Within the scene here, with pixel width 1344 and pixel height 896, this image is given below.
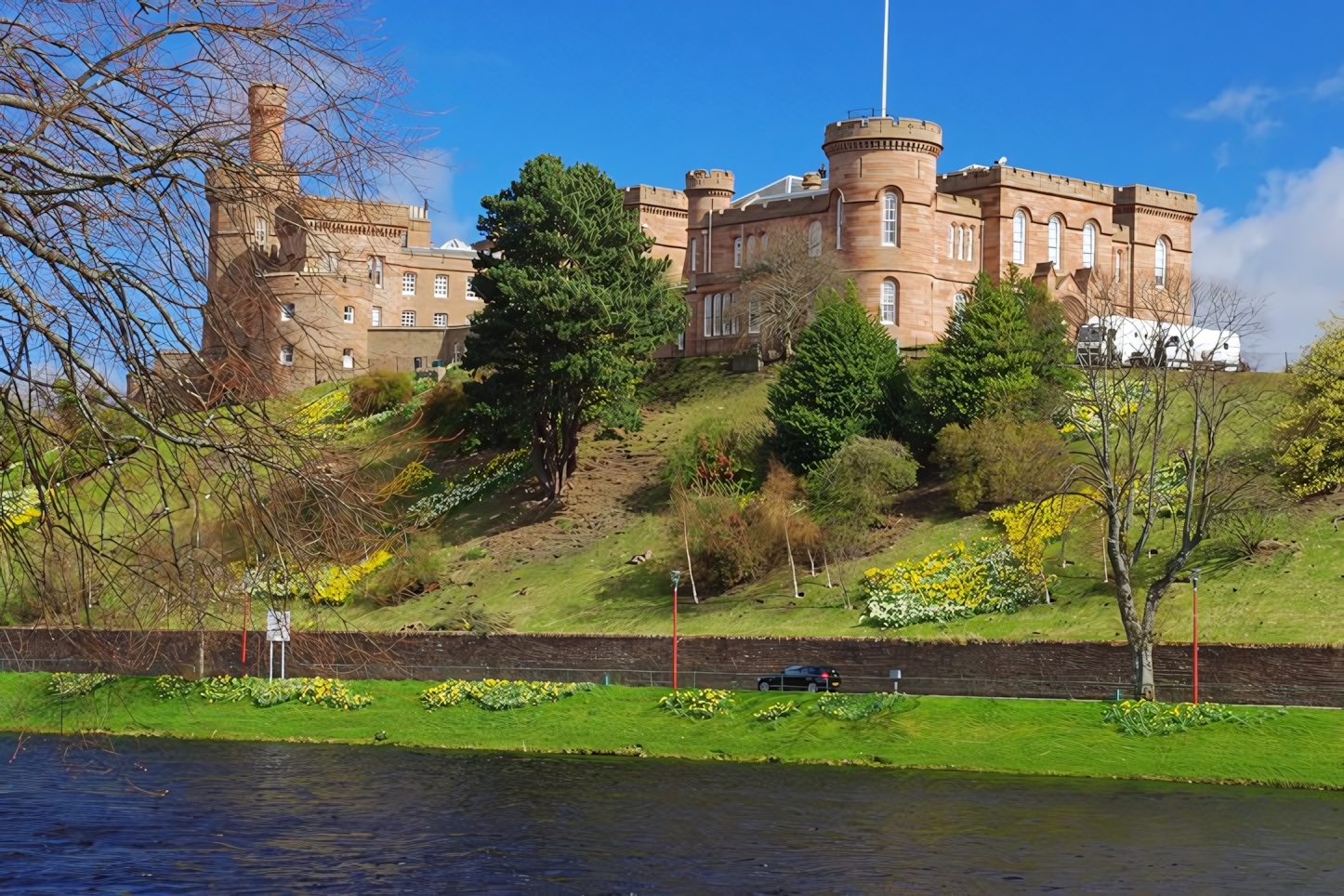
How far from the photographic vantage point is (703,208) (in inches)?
3132

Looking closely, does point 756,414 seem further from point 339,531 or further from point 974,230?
point 339,531

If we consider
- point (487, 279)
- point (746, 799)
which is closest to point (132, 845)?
point (746, 799)

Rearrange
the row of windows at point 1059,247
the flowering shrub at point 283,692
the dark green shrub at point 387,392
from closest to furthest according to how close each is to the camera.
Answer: the flowering shrub at point 283,692
the dark green shrub at point 387,392
the row of windows at point 1059,247

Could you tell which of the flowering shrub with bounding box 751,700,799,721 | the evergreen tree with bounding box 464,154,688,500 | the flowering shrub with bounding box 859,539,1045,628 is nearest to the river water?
the flowering shrub with bounding box 751,700,799,721

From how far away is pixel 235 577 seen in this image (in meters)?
8.77

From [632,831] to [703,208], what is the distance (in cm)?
5792

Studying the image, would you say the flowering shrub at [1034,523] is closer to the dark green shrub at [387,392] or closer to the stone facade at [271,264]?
the dark green shrub at [387,392]

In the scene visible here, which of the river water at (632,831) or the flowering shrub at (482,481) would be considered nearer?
the river water at (632,831)

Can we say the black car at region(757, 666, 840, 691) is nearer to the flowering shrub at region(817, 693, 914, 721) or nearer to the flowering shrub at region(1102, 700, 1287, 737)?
the flowering shrub at region(817, 693, 914, 721)

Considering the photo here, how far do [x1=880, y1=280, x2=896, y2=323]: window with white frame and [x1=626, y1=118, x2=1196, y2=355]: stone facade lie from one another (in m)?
0.04

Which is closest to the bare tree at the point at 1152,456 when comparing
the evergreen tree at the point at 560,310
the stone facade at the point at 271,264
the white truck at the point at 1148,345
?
the white truck at the point at 1148,345

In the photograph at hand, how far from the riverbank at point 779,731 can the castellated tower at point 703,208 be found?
4243 cm

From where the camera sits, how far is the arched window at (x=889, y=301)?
227ft

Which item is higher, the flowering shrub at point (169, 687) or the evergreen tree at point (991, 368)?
the evergreen tree at point (991, 368)
